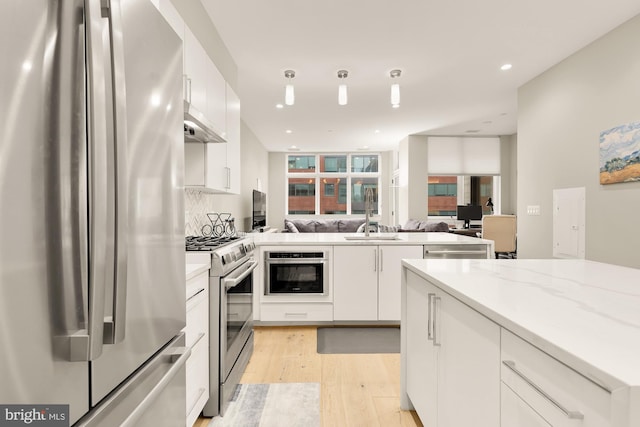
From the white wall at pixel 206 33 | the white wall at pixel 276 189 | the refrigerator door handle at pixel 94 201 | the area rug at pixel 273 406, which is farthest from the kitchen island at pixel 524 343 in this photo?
the white wall at pixel 276 189

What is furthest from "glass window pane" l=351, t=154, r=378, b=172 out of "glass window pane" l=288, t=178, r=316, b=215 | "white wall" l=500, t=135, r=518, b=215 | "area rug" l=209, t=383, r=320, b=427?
"area rug" l=209, t=383, r=320, b=427

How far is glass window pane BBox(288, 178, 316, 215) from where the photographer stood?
389 inches

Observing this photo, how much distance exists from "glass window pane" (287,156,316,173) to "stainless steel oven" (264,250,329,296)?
7014mm

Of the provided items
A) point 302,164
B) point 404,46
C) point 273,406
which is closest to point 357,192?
point 302,164

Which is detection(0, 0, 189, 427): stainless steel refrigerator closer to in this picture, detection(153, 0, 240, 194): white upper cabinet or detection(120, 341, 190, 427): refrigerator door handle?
detection(120, 341, 190, 427): refrigerator door handle

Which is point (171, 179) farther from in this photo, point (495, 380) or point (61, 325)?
point (495, 380)

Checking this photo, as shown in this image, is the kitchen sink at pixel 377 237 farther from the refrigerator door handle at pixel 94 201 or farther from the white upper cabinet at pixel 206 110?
the refrigerator door handle at pixel 94 201

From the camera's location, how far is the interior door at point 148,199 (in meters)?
0.71

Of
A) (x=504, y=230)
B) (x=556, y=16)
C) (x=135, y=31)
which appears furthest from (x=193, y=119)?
(x=504, y=230)

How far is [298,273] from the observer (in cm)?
308

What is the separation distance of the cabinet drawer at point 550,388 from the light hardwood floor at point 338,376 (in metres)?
1.15

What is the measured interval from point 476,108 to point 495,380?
17.7 ft

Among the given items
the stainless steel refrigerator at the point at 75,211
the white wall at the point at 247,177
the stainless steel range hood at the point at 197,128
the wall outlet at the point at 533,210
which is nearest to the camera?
the stainless steel refrigerator at the point at 75,211

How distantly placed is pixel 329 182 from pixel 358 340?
732 cm
